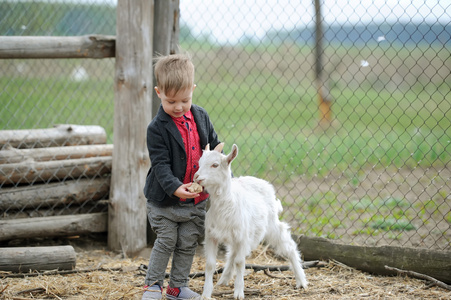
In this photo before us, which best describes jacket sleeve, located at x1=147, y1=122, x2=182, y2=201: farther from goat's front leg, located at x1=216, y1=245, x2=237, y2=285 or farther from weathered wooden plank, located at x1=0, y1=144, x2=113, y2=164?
weathered wooden plank, located at x1=0, y1=144, x2=113, y2=164

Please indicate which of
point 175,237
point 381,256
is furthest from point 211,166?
point 381,256

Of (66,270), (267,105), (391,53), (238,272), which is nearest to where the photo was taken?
(238,272)

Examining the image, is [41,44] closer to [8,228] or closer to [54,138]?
[54,138]

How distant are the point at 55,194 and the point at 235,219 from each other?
2348 mm

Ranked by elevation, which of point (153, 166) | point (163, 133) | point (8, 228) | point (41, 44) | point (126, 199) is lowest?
point (8, 228)

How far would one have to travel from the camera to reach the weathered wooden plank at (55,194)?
196 inches

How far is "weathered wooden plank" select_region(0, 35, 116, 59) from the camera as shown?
4.68 meters

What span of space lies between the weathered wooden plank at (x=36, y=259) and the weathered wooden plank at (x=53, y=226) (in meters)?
0.45

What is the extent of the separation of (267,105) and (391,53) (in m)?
8.02

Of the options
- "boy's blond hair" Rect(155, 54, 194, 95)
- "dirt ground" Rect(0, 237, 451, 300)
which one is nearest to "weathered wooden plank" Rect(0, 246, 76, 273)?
"dirt ground" Rect(0, 237, 451, 300)

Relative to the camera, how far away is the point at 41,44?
187 inches

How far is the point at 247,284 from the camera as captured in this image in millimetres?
4266

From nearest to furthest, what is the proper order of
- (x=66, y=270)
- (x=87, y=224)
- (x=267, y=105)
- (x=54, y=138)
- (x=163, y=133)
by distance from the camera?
(x=163, y=133) → (x=66, y=270) → (x=87, y=224) → (x=54, y=138) → (x=267, y=105)

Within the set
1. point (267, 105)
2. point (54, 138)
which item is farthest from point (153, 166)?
point (267, 105)
